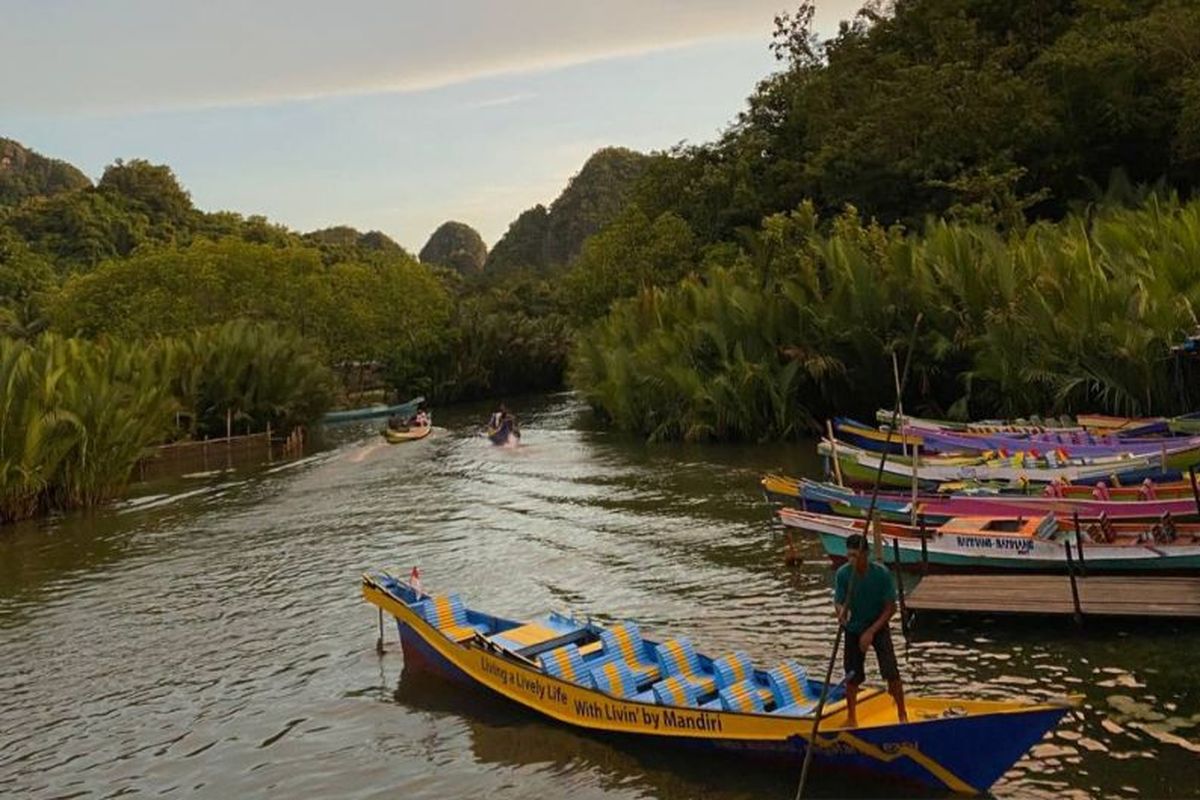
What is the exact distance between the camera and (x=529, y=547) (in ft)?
66.8

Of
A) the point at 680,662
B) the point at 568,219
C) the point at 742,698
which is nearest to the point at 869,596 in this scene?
the point at 742,698

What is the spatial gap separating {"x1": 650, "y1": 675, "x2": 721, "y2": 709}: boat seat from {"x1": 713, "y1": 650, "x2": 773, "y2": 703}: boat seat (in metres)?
0.22

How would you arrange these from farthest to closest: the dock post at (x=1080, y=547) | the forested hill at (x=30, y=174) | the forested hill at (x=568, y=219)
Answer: the forested hill at (x=568, y=219) → the forested hill at (x=30, y=174) → the dock post at (x=1080, y=547)

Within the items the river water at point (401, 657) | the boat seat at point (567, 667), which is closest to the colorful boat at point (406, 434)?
the river water at point (401, 657)

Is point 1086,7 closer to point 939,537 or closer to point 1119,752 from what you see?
point 939,537

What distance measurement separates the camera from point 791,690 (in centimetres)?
962

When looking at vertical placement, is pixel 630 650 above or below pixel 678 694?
above

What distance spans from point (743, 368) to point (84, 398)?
1900cm

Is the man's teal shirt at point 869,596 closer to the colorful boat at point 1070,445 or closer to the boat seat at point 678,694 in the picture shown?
the boat seat at point 678,694

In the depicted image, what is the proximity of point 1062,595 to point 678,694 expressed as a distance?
5.59 m

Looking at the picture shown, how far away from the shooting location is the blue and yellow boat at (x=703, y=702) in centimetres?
830

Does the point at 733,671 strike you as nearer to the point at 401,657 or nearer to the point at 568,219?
the point at 401,657

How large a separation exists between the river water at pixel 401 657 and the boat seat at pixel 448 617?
2.48 ft

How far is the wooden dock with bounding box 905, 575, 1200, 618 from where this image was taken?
1194 centimetres
